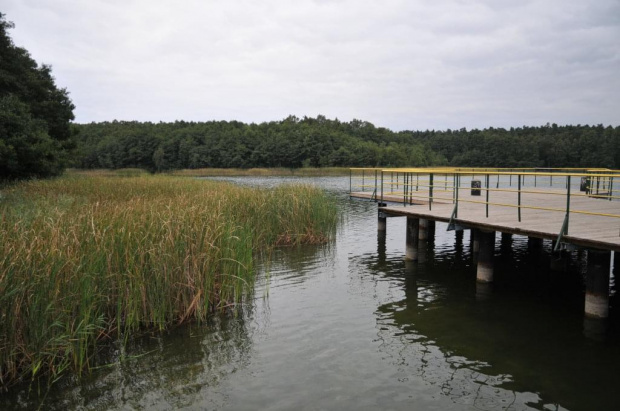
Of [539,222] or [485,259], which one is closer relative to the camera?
[539,222]

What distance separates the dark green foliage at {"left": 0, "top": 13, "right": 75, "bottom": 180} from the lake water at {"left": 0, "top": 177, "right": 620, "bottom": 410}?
17.4 metres

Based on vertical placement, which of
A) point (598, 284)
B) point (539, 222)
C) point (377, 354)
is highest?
point (539, 222)

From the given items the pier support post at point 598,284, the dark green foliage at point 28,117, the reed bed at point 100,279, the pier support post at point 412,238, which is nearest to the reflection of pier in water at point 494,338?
the pier support post at point 598,284

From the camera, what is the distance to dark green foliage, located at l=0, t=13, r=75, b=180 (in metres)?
21.9

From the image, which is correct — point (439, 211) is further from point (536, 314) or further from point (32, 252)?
point (32, 252)

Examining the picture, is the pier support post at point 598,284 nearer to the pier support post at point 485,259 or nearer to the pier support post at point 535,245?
the pier support post at point 485,259

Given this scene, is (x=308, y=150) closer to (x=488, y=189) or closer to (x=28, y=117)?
(x=28, y=117)

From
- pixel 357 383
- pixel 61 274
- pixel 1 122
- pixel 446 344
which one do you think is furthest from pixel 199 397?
pixel 1 122

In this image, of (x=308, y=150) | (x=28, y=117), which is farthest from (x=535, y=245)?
(x=308, y=150)

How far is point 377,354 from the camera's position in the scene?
732cm

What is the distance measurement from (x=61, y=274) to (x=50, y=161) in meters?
23.5

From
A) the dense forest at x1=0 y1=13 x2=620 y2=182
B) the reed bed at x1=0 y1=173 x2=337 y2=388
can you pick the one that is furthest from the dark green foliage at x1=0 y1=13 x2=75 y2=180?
the dense forest at x1=0 y1=13 x2=620 y2=182

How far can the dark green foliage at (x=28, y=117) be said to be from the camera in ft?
71.8

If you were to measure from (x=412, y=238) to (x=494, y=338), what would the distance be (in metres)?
5.86
